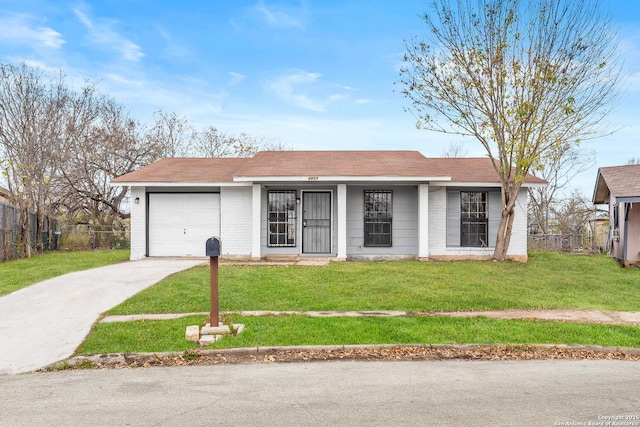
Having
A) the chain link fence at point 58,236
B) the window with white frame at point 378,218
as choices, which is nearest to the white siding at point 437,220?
Answer: the window with white frame at point 378,218

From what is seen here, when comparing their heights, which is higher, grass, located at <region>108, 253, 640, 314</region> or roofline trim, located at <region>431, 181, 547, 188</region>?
roofline trim, located at <region>431, 181, 547, 188</region>

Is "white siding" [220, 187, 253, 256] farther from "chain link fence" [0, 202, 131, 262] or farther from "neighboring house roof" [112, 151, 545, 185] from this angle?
"chain link fence" [0, 202, 131, 262]

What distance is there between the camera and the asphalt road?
13.0 ft

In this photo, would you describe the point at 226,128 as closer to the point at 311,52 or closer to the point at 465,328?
the point at 311,52

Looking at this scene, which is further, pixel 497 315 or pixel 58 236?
pixel 58 236

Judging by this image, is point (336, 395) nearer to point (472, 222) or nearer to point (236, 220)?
point (236, 220)

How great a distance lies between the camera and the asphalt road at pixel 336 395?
13.0 feet

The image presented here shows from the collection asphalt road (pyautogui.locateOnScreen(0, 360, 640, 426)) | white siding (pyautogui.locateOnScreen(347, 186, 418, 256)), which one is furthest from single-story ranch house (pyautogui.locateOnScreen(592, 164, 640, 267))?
asphalt road (pyautogui.locateOnScreen(0, 360, 640, 426))

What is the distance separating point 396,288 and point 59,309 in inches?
246

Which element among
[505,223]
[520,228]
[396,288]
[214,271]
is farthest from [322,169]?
[214,271]

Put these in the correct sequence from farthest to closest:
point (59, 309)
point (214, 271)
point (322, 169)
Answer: point (322, 169)
point (59, 309)
point (214, 271)

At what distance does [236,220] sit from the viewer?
609 inches

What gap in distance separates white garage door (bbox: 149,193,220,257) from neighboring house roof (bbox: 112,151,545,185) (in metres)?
0.71

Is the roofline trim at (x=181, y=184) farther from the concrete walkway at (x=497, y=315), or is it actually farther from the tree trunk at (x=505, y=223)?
the tree trunk at (x=505, y=223)
